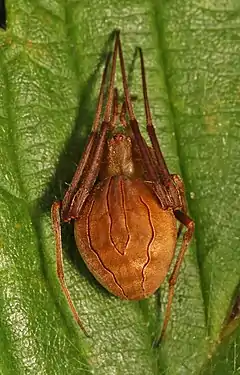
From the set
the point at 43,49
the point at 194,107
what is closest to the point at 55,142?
the point at 43,49

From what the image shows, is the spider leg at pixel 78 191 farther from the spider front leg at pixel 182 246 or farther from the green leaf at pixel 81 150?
the spider front leg at pixel 182 246

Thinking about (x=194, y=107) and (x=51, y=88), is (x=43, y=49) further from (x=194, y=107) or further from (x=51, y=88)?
(x=194, y=107)

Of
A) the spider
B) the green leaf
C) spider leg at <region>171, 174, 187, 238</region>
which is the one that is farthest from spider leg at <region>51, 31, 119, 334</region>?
spider leg at <region>171, 174, 187, 238</region>

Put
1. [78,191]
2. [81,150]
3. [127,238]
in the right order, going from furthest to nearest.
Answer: [81,150], [78,191], [127,238]

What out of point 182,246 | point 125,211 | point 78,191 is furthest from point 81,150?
point 182,246

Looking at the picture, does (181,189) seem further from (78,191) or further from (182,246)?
(78,191)

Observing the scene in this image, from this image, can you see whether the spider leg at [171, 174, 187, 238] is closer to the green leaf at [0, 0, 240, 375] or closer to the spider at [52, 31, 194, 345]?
the spider at [52, 31, 194, 345]

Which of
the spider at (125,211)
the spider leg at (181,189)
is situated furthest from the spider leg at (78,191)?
the spider leg at (181,189)
